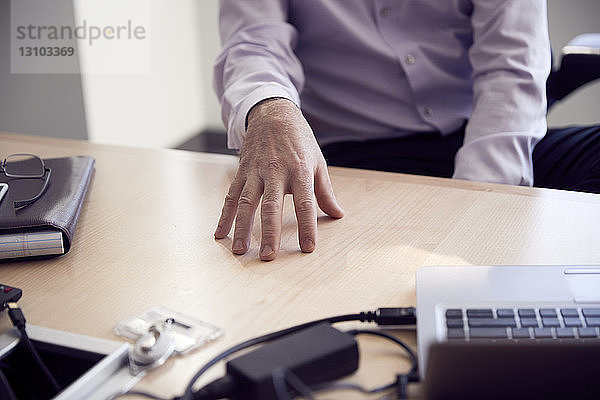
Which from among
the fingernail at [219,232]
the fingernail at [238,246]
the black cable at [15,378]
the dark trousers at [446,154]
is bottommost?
the dark trousers at [446,154]

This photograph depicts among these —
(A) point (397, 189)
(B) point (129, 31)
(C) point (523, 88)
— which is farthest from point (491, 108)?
(B) point (129, 31)

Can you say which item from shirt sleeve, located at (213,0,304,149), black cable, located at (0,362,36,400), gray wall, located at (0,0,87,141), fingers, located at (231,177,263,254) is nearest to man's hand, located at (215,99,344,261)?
fingers, located at (231,177,263,254)

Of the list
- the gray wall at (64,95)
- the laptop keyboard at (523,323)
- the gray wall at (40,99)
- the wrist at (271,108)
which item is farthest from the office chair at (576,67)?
the gray wall at (40,99)

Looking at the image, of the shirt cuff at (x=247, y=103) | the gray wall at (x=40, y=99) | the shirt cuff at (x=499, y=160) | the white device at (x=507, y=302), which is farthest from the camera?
the gray wall at (x=40, y=99)

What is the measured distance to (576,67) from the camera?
131cm

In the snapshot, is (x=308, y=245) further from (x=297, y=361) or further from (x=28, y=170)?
(x=28, y=170)

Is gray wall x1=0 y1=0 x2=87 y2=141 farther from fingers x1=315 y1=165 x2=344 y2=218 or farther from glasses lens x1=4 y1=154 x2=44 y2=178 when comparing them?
fingers x1=315 y1=165 x2=344 y2=218

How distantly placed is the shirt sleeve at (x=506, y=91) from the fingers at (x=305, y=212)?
0.40 meters

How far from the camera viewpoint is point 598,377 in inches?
16.2

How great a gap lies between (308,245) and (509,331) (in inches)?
10.5

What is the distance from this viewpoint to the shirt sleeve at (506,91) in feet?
3.59

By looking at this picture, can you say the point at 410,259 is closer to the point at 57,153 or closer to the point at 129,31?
the point at 57,153

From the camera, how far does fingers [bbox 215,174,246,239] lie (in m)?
0.77

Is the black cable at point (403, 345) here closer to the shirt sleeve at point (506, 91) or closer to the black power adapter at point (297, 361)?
the black power adapter at point (297, 361)
